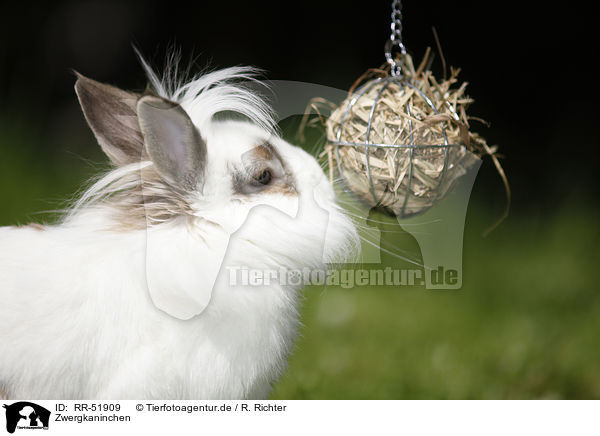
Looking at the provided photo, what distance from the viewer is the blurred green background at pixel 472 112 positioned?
292cm

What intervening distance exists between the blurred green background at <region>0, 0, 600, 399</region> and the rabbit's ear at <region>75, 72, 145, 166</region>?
4.61 ft

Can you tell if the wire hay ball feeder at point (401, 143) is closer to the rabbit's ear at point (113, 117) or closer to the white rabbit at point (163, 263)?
the white rabbit at point (163, 263)

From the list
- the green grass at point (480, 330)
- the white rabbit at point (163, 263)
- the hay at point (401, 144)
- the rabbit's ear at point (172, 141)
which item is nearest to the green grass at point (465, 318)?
the green grass at point (480, 330)

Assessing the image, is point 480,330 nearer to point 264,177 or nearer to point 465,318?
point 465,318

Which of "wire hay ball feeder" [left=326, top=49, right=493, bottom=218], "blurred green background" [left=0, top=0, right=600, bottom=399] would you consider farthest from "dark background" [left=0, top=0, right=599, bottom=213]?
"wire hay ball feeder" [left=326, top=49, right=493, bottom=218]

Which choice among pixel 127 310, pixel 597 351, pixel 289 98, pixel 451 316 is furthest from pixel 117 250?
pixel 597 351

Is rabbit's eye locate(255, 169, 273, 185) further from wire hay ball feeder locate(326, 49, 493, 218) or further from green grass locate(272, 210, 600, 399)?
green grass locate(272, 210, 600, 399)

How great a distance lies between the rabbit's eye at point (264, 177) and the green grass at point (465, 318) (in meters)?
0.54

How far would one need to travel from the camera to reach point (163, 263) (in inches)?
59.0

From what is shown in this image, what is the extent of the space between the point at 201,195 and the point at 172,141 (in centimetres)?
16

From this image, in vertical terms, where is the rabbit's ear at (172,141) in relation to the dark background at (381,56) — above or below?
below

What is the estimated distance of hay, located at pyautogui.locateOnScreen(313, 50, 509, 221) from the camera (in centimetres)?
162
